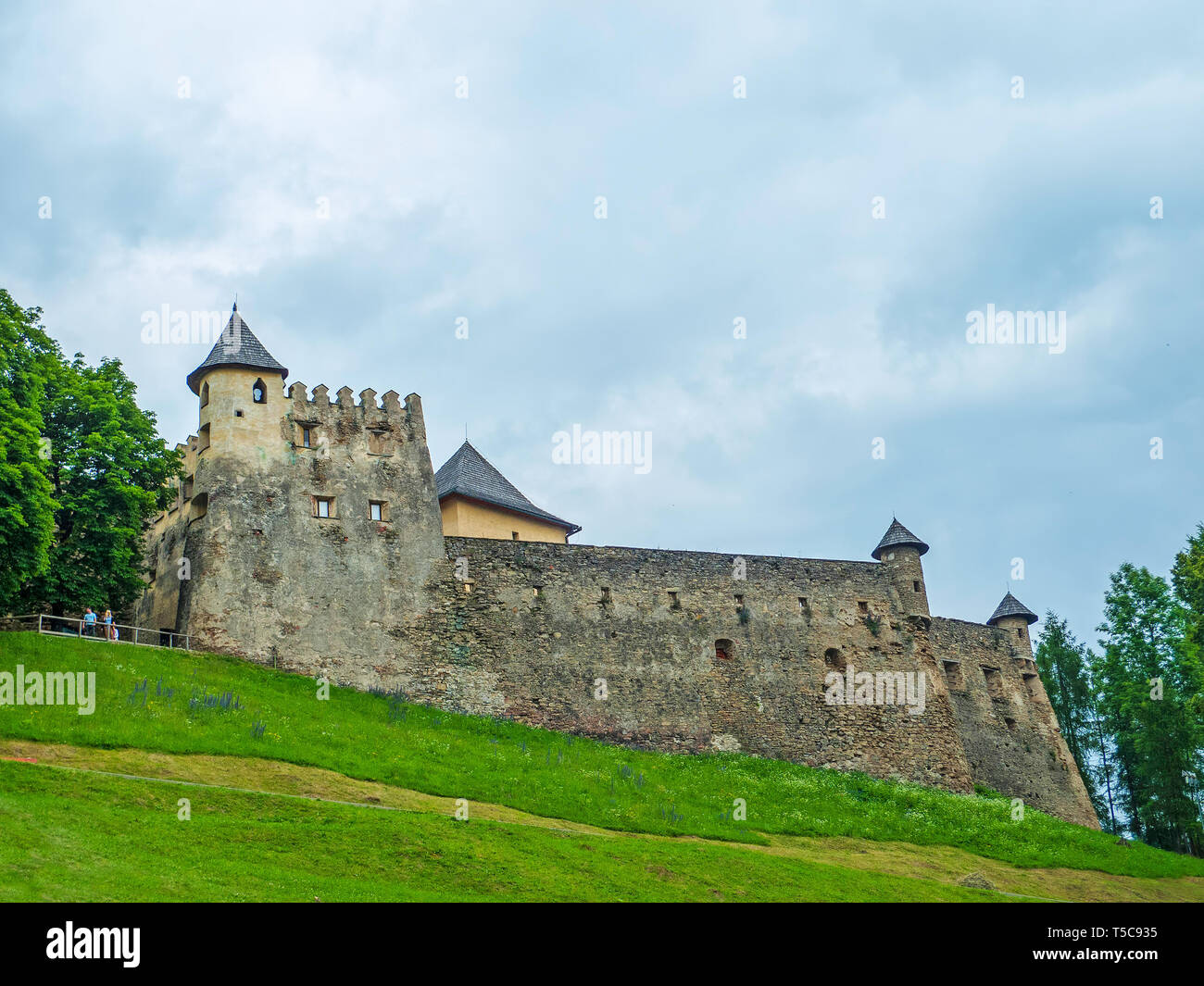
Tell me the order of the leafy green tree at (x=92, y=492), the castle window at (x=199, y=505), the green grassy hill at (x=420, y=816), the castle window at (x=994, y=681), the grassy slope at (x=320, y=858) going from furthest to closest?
the castle window at (x=994, y=681), the castle window at (x=199, y=505), the leafy green tree at (x=92, y=492), the green grassy hill at (x=420, y=816), the grassy slope at (x=320, y=858)

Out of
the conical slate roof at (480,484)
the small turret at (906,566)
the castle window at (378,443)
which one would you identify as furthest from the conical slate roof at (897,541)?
the castle window at (378,443)

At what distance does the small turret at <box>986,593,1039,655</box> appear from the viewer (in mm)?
54156

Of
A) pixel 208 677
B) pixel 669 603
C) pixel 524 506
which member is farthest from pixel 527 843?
pixel 524 506

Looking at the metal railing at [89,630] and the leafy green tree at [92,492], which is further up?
the leafy green tree at [92,492]

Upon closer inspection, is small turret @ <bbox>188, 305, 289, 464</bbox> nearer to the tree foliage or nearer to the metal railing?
the tree foliage

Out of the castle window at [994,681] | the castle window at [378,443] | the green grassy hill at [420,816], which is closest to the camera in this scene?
the green grassy hill at [420,816]

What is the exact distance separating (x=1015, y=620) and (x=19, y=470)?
4247cm

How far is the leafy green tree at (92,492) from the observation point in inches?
1412

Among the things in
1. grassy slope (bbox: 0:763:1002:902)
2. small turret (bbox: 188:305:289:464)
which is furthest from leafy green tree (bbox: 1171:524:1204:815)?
small turret (bbox: 188:305:289:464)

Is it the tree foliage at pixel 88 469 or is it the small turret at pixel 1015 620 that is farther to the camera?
the small turret at pixel 1015 620

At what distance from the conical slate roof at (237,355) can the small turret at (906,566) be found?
24.5m

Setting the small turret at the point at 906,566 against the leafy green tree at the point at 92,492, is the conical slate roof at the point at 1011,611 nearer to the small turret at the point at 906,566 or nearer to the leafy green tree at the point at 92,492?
the small turret at the point at 906,566

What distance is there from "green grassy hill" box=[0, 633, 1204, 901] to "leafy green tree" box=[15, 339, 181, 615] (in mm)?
3306

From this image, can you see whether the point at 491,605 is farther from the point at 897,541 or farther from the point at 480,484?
the point at 897,541
